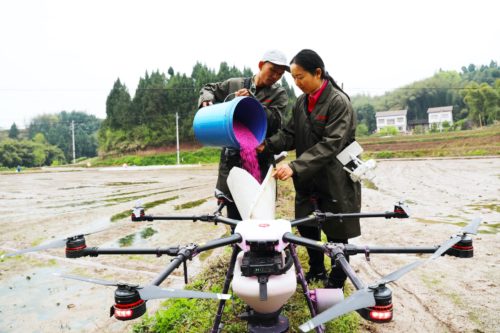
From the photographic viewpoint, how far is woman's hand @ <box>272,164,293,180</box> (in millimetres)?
Result: 2510

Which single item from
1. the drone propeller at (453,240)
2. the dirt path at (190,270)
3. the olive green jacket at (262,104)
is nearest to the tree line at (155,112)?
the dirt path at (190,270)

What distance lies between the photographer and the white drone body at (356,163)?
2805 millimetres

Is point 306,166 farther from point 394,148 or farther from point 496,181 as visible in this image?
point 394,148

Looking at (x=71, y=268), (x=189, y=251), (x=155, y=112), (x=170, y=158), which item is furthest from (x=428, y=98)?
(x=189, y=251)

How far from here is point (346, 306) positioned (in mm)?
1303

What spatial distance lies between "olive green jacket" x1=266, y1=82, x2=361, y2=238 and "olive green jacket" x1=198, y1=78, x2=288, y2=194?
0.11 m

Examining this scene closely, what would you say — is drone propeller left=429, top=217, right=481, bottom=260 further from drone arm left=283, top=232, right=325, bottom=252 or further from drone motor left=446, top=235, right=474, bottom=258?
drone arm left=283, top=232, right=325, bottom=252

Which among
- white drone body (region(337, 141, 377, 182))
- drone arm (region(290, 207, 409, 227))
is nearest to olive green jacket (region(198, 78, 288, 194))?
white drone body (region(337, 141, 377, 182))

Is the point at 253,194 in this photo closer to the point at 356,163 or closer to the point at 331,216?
the point at 331,216

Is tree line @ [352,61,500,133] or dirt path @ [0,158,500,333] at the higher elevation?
tree line @ [352,61,500,133]

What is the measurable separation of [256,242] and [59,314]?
9.66 ft

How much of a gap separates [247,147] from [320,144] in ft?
1.75

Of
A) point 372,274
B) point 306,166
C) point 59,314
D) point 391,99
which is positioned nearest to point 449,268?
point 372,274

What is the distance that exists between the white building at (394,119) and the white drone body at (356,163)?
9478 centimetres
